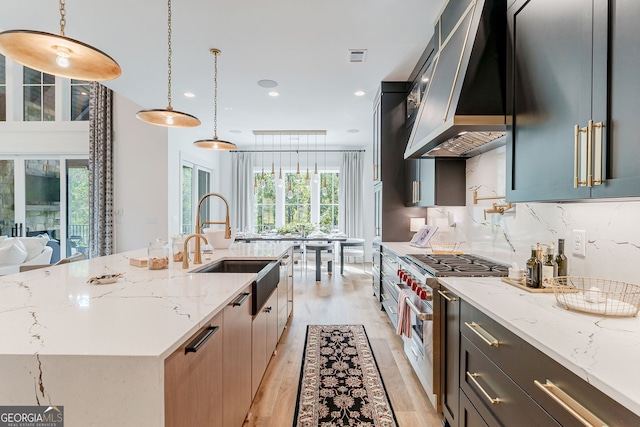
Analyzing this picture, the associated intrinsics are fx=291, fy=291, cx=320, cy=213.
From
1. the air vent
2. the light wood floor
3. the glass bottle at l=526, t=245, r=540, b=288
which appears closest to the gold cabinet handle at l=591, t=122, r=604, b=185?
the glass bottle at l=526, t=245, r=540, b=288

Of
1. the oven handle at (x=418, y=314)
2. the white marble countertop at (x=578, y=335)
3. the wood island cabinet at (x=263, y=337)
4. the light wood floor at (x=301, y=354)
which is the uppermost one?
the white marble countertop at (x=578, y=335)

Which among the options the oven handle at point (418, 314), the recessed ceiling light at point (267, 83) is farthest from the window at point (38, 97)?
the oven handle at point (418, 314)

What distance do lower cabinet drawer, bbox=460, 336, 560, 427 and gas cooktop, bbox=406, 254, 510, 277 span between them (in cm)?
47

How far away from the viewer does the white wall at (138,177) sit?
524cm

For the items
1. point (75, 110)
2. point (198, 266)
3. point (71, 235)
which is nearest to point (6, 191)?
point (71, 235)

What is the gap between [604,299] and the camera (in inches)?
46.1

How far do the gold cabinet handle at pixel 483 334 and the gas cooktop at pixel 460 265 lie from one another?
479 millimetres

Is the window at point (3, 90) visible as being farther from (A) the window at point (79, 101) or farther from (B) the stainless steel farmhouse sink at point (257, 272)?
(B) the stainless steel farmhouse sink at point (257, 272)

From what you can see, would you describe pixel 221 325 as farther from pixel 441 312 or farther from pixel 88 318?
pixel 441 312

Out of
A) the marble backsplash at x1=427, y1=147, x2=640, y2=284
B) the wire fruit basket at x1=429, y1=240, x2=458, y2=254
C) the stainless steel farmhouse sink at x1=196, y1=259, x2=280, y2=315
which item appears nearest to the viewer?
the marble backsplash at x1=427, y1=147, x2=640, y2=284

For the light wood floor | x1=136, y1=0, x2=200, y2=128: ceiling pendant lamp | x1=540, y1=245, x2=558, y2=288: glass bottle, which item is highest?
x1=136, y1=0, x2=200, y2=128: ceiling pendant lamp

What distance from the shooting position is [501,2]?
1661mm

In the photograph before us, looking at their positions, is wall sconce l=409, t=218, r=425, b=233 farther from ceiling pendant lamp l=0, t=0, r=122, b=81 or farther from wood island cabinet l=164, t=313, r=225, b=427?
ceiling pendant lamp l=0, t=0, r=122, b=81

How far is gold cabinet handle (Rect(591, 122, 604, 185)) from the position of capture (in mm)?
1003
